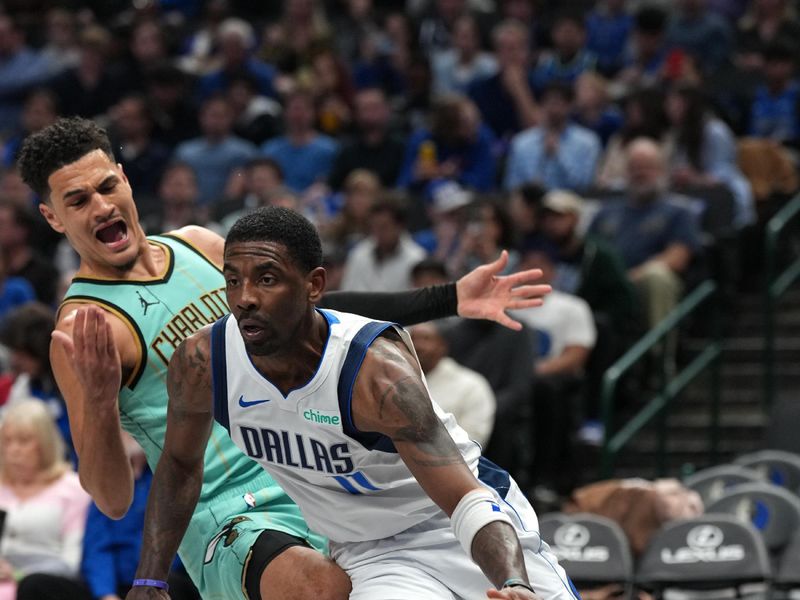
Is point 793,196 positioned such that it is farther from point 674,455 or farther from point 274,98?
point 274,98

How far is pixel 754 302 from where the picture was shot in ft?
37.3

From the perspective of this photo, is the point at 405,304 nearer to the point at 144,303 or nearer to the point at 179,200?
the point at 144,303

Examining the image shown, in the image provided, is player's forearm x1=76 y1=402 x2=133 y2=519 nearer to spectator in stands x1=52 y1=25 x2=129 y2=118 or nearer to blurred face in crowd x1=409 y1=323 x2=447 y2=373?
blurred face in crowd x1=409 y1=323 x2=447 y2=373

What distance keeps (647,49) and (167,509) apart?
903 cm

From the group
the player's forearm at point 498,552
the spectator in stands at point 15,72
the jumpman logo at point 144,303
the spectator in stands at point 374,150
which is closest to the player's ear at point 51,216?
the jumpman logo at point 144,303

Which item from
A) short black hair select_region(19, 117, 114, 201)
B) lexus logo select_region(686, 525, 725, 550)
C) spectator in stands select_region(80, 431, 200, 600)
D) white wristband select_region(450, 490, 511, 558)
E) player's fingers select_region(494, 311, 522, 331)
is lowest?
lexus logo select_region(686, 525, 725, 550)

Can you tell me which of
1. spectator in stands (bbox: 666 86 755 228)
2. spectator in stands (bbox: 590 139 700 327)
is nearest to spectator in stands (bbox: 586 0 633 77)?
spectator in stands (bbox: 666 86 755 228)

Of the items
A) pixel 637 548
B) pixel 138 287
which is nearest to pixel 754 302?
pixel 637 548

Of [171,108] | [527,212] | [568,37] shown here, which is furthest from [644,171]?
[171,108]

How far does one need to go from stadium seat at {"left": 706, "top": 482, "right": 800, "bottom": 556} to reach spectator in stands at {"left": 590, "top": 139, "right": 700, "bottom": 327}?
8.07 feet

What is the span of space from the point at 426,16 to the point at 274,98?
1.84m

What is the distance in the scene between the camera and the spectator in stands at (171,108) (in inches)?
532

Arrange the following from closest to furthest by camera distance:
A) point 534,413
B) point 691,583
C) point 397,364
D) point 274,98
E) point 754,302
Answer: point 397,364
point 691,583
point 534,413
point 754,302
point 274,98

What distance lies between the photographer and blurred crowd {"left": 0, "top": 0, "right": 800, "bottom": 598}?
9.76 metres
